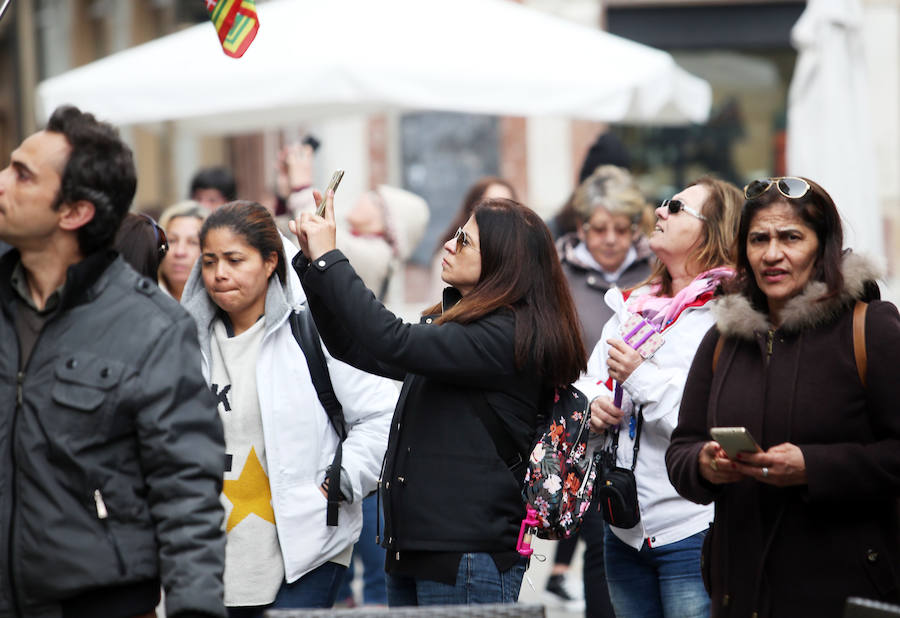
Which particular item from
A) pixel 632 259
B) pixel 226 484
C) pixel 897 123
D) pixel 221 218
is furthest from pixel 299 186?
pixel 897 123

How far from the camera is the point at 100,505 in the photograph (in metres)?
3.02

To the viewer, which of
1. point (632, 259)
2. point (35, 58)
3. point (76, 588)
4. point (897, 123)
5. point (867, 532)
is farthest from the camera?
point (35, 58)

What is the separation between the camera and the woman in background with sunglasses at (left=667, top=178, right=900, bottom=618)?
3451 millimetres

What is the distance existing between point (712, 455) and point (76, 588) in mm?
1681

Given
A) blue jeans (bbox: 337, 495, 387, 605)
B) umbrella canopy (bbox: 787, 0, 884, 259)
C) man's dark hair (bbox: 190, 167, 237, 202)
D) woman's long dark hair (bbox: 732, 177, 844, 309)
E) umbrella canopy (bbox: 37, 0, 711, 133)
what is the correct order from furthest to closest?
umbrella canopy (bbox: 787, 0, 884, 259)
man's dark hair (bbox: 190, 167, 237, 202)
umbrella canopy (bbox: 37, 0, 711, 133)
blue jeans (bbox: 337, 495, 387, 605)
woman's long dark hair (bbox: 732, 177, 844, 309)

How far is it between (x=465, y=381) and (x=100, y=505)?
1269 millimetres

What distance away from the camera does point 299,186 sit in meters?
6.75

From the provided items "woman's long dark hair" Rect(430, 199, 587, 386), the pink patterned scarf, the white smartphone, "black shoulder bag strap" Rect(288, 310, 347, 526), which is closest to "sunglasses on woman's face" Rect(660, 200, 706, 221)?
the pink patterned scarf

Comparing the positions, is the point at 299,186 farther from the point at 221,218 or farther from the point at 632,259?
the point at 221,218

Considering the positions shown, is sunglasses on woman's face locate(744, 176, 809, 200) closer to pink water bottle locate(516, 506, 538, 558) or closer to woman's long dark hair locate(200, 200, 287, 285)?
pink water bottle locate(516, 506, 538, 558)

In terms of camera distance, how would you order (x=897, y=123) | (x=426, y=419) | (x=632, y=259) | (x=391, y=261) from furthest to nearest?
(x=897, y=123) < (x=391, y=261) < (x=632, y=259) < (x=426, y=419)

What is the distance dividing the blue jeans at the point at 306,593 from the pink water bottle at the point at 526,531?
2.39 feet

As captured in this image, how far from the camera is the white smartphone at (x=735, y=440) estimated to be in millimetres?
3365

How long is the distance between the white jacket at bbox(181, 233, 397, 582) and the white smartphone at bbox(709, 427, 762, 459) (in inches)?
51.9
